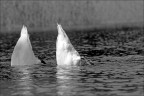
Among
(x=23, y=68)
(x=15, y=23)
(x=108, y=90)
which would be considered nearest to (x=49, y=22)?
(x=15, y=23)

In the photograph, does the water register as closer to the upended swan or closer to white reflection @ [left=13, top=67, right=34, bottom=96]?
white reflection @ [left=13, top=67, right=34, bottom=96]

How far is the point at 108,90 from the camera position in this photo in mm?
26922

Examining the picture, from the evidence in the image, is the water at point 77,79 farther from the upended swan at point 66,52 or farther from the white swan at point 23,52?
the white swan at point 23,52

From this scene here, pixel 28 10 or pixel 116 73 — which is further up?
pixel 28 10

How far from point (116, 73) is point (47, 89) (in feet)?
22.4

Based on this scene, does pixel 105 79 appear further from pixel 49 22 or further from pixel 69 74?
pixel 49 22

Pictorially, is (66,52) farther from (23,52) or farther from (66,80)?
(66,80)

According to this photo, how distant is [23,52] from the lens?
3872 centimetres

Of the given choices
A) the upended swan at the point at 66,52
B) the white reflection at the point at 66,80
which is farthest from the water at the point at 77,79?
the upended swan at the point at 66,52

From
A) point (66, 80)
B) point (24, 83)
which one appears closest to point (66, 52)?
point (66, 80)

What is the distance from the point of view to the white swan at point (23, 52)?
38812 millimetres

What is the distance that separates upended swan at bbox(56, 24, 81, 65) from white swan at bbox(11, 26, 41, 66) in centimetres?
305

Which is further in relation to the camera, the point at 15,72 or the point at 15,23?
the point at 15,23

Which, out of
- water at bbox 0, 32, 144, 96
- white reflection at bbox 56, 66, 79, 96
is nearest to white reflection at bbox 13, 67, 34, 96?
water at bbox 0, 32, 144, 96
